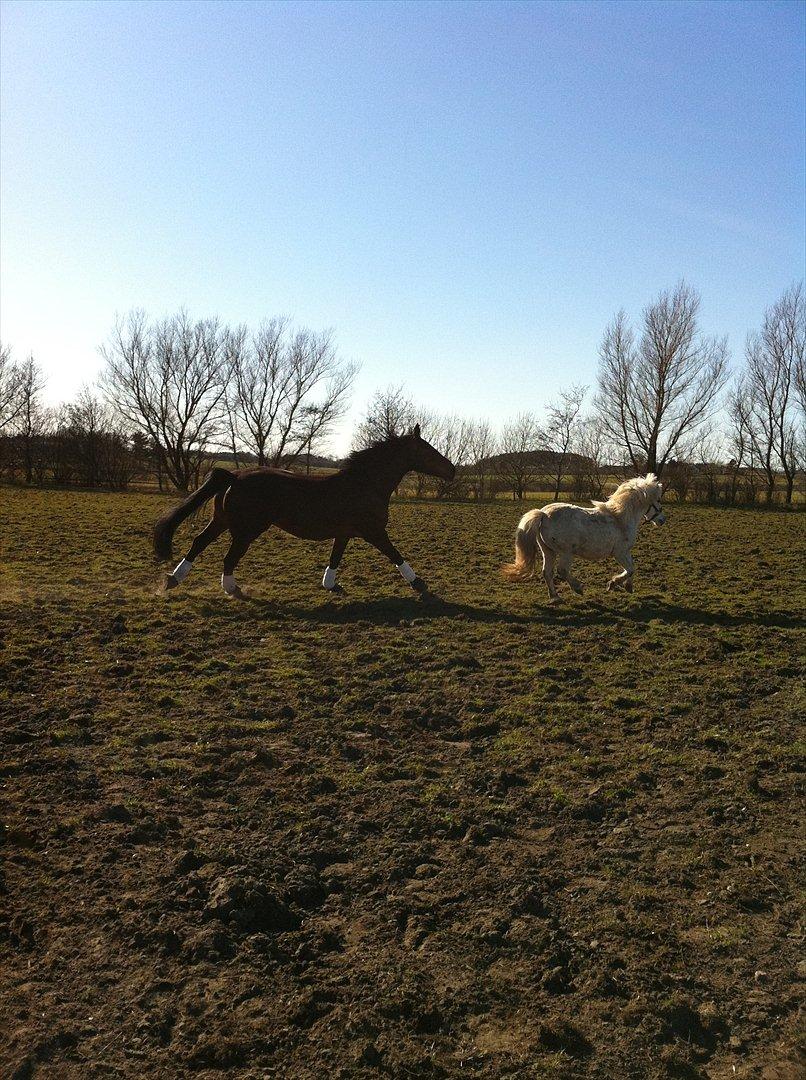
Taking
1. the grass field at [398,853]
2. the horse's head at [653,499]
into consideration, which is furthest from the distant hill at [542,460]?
the grass field at [398,853]

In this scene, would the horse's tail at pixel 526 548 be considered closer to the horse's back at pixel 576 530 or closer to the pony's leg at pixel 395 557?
the horse's back at pixel 576 530

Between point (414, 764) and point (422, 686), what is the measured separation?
5.57ft

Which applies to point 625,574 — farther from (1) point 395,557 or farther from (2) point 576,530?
(1) point 395,557

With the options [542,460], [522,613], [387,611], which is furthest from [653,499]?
[542,460]

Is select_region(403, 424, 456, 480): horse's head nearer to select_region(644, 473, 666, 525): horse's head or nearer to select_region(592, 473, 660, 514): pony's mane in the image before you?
select_region(592, 473, 660, 514): pony's mane

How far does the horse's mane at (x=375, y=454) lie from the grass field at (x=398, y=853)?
9.45 ft

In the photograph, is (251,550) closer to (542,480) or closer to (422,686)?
(422,686)

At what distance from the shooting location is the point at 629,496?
10.5 metres

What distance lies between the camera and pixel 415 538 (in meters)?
18.7

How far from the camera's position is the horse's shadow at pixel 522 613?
9.20 meters

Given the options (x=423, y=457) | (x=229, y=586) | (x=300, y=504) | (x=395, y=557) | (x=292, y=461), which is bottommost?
(x=229, y=586)

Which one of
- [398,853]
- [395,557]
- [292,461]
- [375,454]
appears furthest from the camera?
[292,461]

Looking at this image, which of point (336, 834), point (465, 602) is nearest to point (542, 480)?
point (465, 602)

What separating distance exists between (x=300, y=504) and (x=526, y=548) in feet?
9.61
